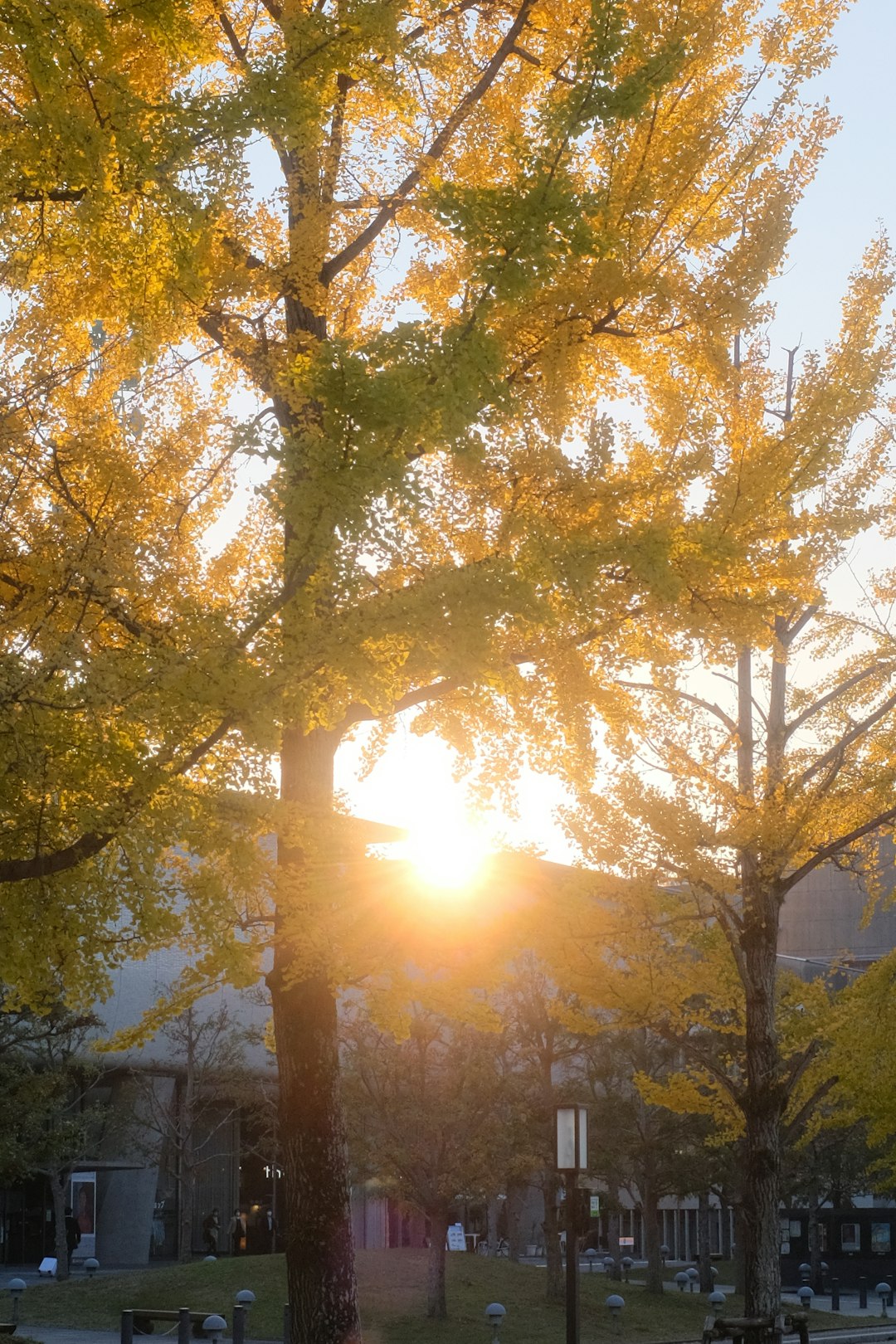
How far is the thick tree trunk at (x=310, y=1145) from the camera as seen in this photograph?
896 cm

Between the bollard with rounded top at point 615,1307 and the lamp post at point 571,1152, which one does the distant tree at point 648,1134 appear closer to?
the bollard with rounded top at point 615,1307

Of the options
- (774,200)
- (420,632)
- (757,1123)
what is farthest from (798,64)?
(757,1123)

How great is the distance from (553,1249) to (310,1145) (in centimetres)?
1878

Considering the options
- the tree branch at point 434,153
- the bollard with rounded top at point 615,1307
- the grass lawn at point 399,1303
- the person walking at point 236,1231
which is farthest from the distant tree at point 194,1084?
the tree branch at point 434,153

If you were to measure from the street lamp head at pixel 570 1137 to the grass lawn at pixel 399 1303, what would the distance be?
10.4m

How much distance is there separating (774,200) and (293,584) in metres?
5.05

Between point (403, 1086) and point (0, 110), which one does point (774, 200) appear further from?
point (403, 1086)

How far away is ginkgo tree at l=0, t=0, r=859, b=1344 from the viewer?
620 cm

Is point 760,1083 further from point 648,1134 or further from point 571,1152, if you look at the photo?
point 648,1134

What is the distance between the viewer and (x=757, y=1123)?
1367cm

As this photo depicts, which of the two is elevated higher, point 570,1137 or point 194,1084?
point 570,1137

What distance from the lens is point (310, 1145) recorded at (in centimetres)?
904

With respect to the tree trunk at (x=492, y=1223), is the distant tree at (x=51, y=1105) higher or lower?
higher

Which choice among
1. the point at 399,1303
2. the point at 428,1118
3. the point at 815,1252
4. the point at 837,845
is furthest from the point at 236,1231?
the point at 837,845
